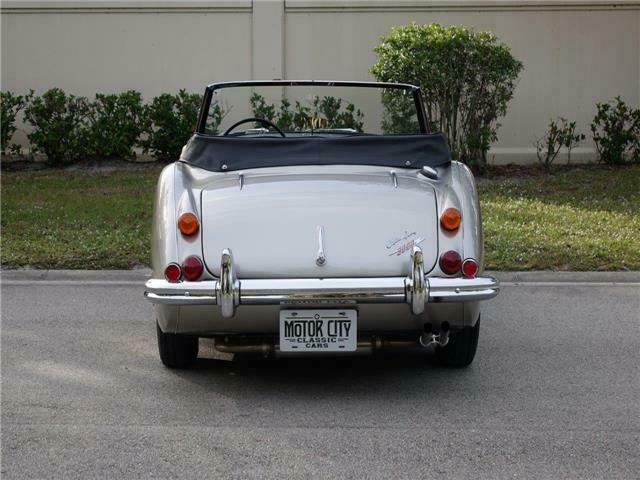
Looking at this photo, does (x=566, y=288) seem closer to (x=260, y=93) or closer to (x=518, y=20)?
(x=260, y=93)

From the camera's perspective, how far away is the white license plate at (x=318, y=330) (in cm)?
542

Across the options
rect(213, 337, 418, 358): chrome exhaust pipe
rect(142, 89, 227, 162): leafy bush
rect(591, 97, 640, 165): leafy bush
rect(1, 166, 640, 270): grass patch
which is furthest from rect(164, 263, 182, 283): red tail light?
rect(591, 97, 640, 165): leafy bush

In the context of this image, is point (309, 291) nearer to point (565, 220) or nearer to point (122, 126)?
point (565, 220)

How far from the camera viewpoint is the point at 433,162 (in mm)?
6371

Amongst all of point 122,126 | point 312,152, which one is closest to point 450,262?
point 312,152

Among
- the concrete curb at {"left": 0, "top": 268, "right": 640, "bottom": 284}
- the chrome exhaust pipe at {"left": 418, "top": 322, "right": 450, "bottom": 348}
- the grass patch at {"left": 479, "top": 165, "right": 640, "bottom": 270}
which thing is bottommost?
the concrete curb at {"left": 0, "top": 268, "right": 640, "bottom": 284}

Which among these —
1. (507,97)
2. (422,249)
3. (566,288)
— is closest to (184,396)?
(422,249)

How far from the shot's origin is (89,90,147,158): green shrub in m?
14.7

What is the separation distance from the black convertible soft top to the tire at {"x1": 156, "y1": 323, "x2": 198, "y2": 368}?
3.23ft

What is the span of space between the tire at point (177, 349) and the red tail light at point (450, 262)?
149cm

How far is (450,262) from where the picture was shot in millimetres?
5512

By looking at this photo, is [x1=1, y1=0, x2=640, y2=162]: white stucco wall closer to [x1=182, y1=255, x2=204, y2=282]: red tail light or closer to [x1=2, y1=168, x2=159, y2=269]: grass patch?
[x1=2, y1=168, x2=159, y2=269]: grass patch

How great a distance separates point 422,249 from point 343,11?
1029 centimetres

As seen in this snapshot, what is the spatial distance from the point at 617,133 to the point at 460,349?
9339 millimetres
